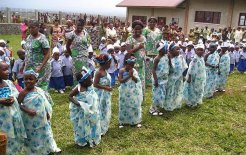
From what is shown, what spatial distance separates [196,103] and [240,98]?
6.45 feet

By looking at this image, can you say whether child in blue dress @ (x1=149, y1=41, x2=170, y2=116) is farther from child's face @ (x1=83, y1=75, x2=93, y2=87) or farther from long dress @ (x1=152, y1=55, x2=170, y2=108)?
child's face @ (x1=83, y1=75, x2=93, y2=87)

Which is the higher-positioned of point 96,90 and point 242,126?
point 96,90

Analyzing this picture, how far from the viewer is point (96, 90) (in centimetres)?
597

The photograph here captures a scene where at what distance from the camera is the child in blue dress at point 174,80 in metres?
7.42

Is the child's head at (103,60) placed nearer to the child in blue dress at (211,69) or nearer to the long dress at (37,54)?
the long dress at (37,54)

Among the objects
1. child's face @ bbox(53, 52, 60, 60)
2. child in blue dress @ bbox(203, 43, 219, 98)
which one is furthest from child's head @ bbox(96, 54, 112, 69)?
child in blue dress @ bbox(203, 43, 219, 98)

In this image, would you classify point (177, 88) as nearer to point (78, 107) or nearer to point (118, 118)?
point (118, 118)

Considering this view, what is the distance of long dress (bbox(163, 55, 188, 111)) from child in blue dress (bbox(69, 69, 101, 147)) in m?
2.54

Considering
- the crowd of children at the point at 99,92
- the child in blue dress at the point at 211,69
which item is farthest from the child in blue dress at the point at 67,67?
the child in blue dress at the point at 211,69

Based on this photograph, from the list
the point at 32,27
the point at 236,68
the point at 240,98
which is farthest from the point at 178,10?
the point at 32,27

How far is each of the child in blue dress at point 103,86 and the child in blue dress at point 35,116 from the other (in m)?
1.22

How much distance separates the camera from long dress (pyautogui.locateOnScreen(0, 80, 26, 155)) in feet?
14.7

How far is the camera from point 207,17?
27266 mm

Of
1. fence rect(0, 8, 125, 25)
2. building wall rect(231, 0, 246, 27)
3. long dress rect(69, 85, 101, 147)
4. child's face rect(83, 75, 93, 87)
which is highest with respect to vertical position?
building wall rect(231, 0, 246, 27)
